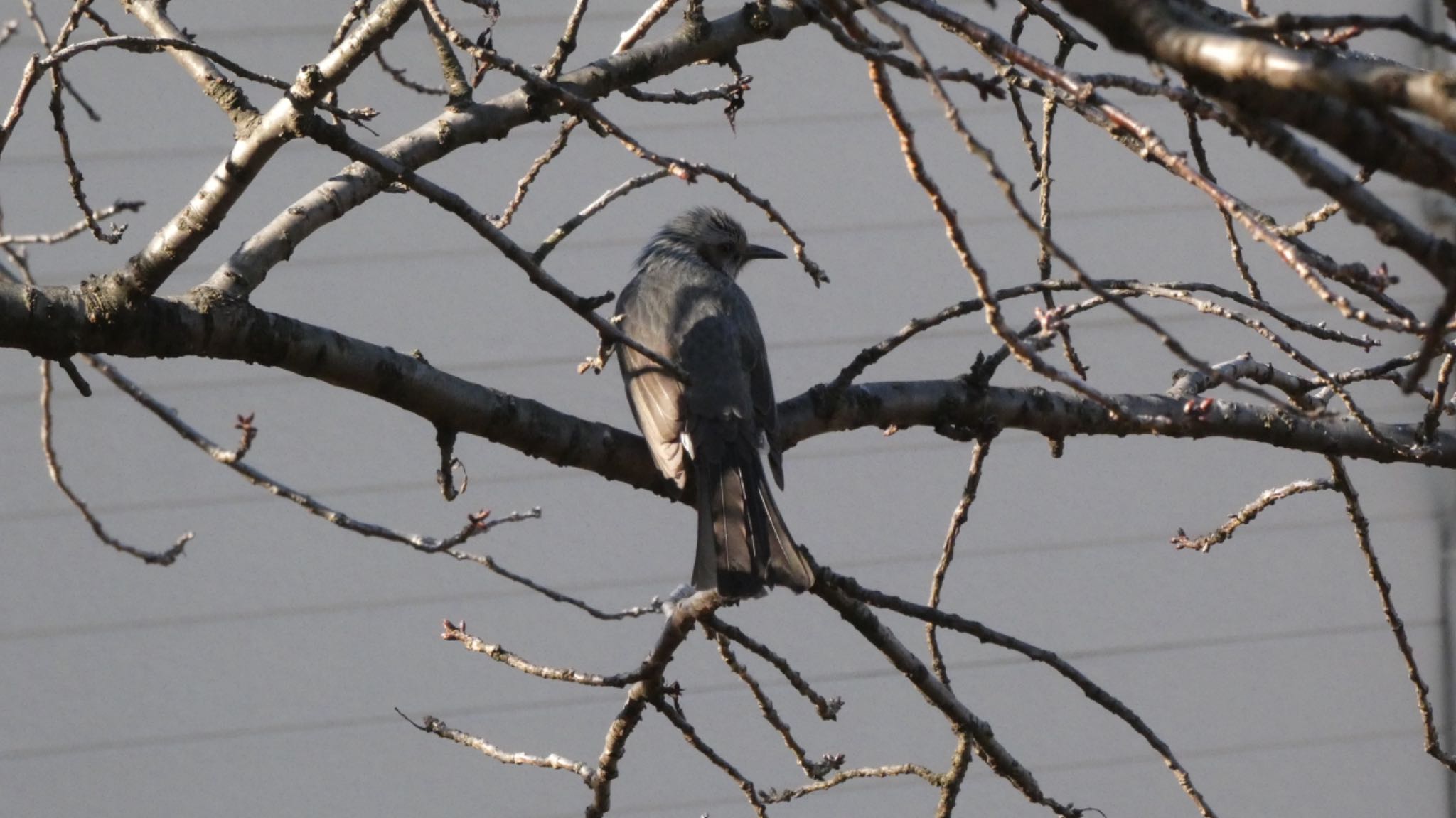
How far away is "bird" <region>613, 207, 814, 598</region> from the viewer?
8.80 feet

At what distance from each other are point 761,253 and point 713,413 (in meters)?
1.31

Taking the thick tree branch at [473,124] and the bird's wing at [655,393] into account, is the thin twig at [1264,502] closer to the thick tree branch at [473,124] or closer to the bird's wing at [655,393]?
the bird's wing at [655,393]

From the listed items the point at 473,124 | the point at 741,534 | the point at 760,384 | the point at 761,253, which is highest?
the point at 761,253

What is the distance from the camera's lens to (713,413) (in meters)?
3.28

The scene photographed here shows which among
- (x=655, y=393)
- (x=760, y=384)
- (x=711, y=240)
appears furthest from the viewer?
(x=711, y=240)

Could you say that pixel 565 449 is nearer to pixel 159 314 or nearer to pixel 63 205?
pixel 159 314

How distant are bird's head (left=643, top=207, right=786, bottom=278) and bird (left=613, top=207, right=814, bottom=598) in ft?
0.25

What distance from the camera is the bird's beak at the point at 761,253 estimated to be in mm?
4445

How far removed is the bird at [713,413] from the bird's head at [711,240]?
0.25ft

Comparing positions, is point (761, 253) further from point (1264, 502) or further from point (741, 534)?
point (1264, 502)

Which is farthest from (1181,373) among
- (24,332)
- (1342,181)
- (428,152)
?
(24,332)

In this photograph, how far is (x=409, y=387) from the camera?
217cm

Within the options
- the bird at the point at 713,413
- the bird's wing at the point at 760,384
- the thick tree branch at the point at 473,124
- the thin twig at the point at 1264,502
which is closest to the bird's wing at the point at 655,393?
the bird at the point at 713,413

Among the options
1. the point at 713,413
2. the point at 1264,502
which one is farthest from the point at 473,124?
the point at 1264,502
